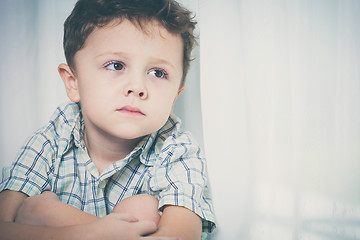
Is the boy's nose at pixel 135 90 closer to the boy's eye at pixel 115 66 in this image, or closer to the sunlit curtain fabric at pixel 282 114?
the boy's eye at pixel 115 66

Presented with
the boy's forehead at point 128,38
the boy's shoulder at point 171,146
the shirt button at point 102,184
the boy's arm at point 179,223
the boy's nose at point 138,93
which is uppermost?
the boy's forehead at point 128,38

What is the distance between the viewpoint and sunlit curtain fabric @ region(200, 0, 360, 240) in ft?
2.47

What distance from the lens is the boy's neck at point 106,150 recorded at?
85cm

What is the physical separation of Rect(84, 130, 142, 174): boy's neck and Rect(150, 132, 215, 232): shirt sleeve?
119 millimetres

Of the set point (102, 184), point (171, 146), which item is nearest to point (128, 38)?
point (171, 146)

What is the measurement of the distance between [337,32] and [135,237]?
0.64 m

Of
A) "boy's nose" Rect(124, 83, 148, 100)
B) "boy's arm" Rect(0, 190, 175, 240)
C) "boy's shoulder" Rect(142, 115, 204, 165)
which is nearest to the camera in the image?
"boy's arm" Rect(0, 190, 175, 240)

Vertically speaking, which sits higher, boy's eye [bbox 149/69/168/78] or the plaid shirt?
boy's eye [bbox 149/69/168/78]

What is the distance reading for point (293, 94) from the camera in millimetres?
782

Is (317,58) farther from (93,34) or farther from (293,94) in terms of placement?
(93,34)

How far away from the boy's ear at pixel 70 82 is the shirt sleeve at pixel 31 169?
0.42 feet

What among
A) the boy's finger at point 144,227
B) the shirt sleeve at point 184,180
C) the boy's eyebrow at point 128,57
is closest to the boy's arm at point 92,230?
the boy's finger at point 144,227

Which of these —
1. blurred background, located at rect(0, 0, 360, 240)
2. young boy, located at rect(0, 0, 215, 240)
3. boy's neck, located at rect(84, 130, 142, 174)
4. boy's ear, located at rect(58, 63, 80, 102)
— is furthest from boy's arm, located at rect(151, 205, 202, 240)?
boy's ear, located at rect(58, 63, 80, 102)

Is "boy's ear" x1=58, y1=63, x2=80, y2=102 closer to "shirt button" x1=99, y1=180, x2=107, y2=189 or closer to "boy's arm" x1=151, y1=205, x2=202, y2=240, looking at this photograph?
"shirt button" x1=99, y1=180, x2=107, y2=189
